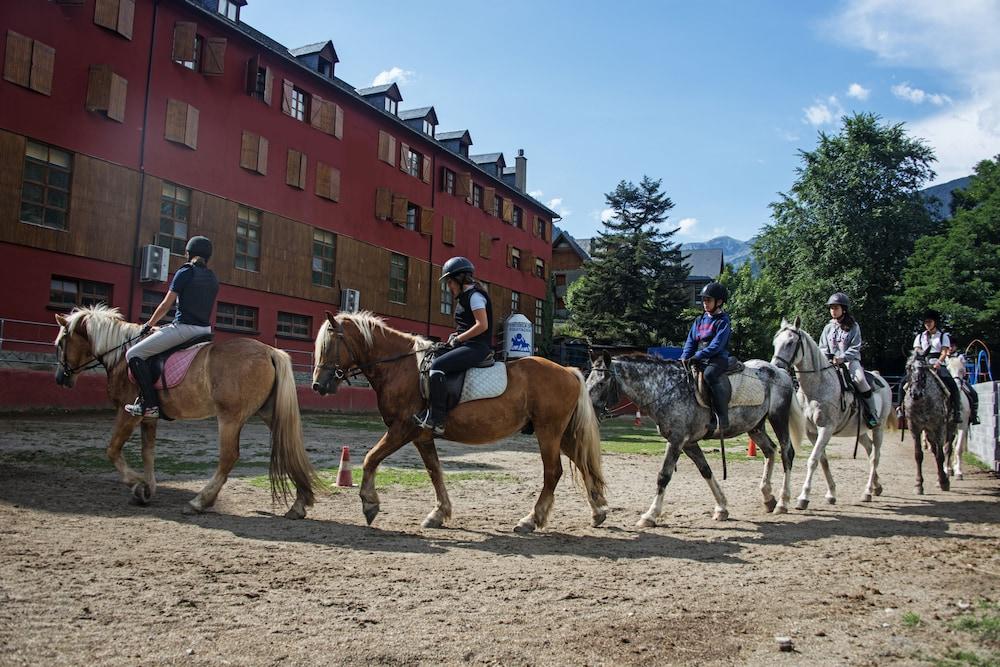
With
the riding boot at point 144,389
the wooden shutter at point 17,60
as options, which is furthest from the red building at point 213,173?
the riding boot at point 144,389

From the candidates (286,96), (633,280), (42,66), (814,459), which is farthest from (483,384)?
(633,280)

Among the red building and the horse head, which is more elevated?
the red building

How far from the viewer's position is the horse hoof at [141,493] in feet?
25.4

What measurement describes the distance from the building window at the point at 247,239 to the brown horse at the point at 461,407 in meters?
22.5

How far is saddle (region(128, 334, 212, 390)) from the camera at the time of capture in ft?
25.7

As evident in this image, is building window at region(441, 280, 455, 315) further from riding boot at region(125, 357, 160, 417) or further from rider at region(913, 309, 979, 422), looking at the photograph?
riding boot at region(125, 357, 160, 417)

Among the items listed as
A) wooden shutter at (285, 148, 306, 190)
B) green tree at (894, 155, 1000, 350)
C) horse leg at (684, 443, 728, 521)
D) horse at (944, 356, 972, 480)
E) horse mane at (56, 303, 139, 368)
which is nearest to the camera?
horse mane at (56, 303, 139, 368)

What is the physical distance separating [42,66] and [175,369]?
18804mm

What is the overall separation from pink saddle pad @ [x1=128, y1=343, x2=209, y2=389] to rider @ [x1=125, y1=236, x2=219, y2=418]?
0.11m

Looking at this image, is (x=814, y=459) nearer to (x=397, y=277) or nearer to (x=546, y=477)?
(x=546, y=477)

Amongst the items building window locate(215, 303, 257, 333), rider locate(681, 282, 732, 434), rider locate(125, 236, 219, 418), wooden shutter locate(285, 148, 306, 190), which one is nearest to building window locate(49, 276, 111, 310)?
building window locate(215, 303, 257, 333)

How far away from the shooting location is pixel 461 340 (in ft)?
24.2

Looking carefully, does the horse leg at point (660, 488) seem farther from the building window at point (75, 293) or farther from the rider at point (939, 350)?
the building window at point (75, 293)

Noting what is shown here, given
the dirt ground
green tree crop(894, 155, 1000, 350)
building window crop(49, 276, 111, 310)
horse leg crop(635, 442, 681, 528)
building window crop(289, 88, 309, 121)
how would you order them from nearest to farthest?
1. the dirt ground
2. horse leg crop(635, 442, 681, 528)
3. building window crop(49, 276, 111, 310)
4. building window crop(289, 88, 309, 121)
5. green tree crop(894, 155, 1000, 350)
